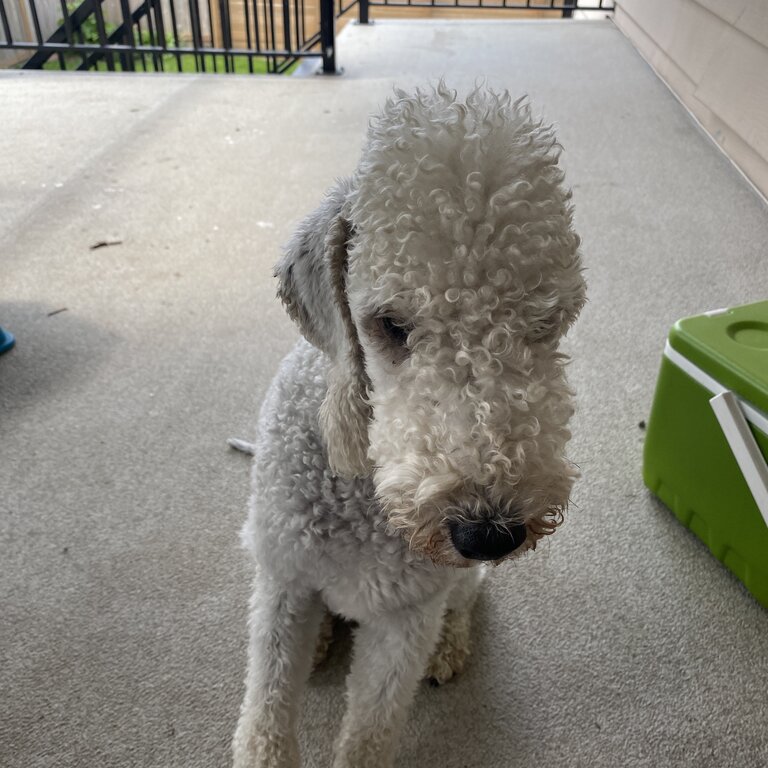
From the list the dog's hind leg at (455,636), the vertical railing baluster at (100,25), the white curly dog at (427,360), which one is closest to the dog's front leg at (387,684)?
the white curly dog at (427,360)

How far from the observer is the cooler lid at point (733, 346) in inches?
46.6

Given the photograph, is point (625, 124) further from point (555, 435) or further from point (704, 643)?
point (555, 435)

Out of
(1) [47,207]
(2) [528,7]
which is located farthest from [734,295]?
(2) [528,7]

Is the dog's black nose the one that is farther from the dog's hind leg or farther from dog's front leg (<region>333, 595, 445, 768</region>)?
the dog's hind leg

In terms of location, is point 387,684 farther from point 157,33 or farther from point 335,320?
point 157,33

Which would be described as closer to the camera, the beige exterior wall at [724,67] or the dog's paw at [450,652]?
the dog's paw at [450,652]

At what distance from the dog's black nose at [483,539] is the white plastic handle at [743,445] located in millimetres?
640

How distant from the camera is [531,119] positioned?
835 millimetres

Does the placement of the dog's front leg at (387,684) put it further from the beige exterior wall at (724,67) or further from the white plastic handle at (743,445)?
the beige exterior wall at (724,67)

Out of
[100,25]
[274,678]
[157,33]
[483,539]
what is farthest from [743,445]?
[157,33]

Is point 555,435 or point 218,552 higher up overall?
point 555,435

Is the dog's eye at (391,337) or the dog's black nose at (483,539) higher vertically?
the dog's eye at (391,337)

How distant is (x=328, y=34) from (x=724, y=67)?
201cm

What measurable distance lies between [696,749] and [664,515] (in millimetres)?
493
